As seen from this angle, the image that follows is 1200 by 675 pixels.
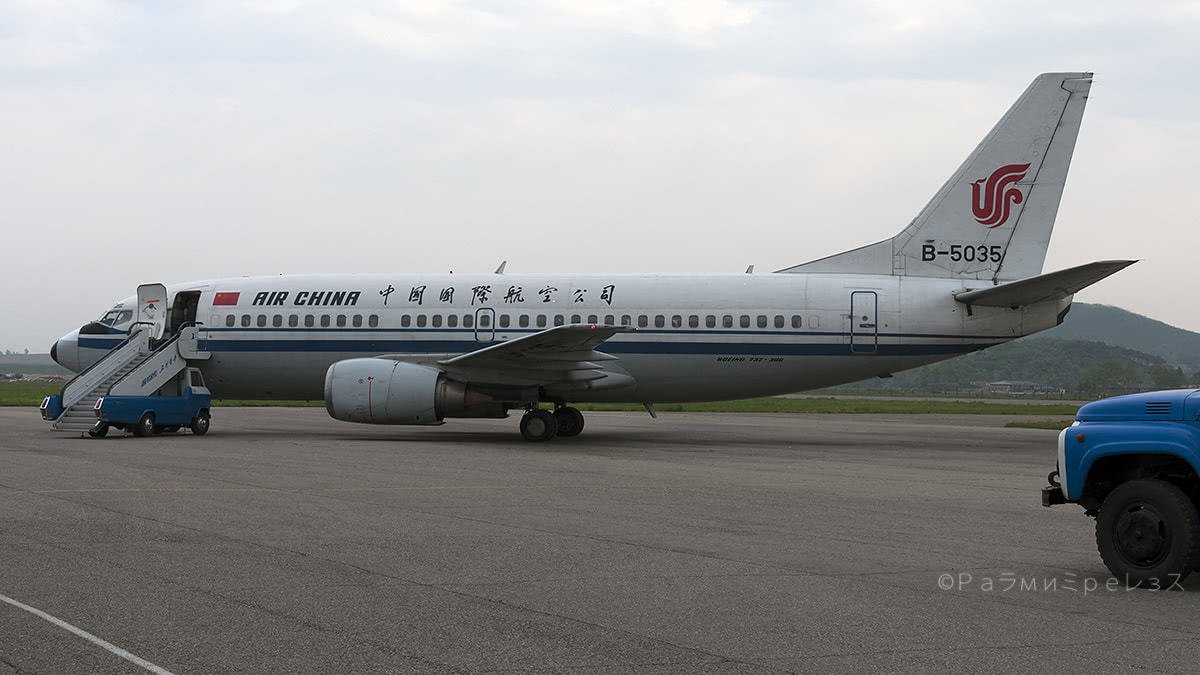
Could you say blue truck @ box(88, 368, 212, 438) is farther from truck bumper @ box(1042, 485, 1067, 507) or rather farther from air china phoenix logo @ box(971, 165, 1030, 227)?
truck bumper @ box(1042, 485, 1067, 507)

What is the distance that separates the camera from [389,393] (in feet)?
85.0

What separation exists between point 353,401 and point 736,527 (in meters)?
14.9

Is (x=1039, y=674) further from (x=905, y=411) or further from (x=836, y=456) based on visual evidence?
(x=905, y=411)

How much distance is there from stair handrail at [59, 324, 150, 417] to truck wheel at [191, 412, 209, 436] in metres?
2.27

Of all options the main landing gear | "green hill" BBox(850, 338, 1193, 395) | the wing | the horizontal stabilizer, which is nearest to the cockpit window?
the wing

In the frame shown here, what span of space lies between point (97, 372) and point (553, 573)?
71.1 ft

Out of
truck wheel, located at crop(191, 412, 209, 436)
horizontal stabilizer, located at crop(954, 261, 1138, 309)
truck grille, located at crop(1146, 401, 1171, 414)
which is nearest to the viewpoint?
truck grille, located at crop(1146, 401, 1171, 414)

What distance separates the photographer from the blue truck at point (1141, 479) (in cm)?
906

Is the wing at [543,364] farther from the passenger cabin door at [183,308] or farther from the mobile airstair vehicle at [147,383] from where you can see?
the passenger cabin door at [183,308]

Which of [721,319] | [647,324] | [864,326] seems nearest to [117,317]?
[647,324]

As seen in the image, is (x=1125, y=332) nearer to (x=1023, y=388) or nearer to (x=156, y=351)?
(x=1023, y=388)

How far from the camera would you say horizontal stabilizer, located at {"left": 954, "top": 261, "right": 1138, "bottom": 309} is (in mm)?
23172

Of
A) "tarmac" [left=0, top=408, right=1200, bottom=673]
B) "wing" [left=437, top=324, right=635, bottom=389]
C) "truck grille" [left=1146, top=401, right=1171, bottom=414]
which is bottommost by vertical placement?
"tarmac" [left=0, top=408, right=1200, bottom=673]

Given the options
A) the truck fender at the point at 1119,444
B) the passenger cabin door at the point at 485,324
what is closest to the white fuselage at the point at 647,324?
the passenger cabin door at the point at 485,324
